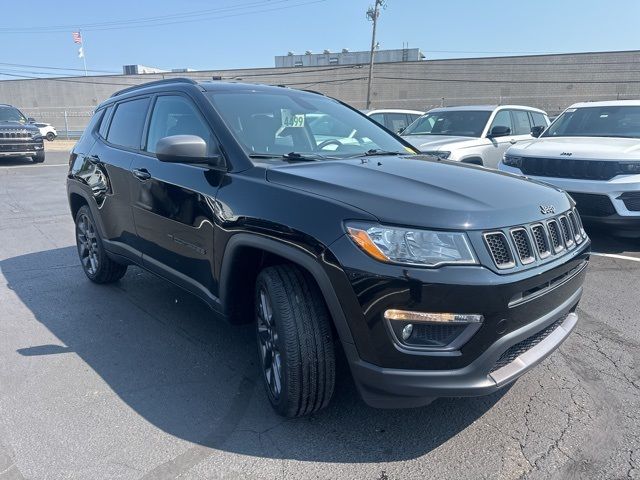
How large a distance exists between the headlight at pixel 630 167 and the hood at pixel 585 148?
7 cm

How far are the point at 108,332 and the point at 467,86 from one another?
4146 cm

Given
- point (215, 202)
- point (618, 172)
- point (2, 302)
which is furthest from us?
point (618, 172)

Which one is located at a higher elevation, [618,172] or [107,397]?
[618,172]

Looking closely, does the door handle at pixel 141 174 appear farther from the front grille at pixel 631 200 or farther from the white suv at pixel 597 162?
the front grille at pixel 631 200

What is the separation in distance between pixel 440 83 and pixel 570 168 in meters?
38.3

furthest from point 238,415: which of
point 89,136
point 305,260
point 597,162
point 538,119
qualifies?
point 538,119

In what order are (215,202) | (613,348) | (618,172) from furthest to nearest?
(618,172) → (613,348) → (215,202)

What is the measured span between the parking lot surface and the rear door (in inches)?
24.2

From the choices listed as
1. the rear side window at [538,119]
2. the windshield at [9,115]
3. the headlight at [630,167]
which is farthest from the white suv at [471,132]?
the windshield at [9,115]

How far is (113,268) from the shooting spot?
4.90 metres

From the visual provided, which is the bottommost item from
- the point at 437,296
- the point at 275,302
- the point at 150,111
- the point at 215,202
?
the point at 275,302

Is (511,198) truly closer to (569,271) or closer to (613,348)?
(569,271)

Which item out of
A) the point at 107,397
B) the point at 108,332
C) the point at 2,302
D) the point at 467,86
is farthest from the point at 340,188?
the point at 467,86

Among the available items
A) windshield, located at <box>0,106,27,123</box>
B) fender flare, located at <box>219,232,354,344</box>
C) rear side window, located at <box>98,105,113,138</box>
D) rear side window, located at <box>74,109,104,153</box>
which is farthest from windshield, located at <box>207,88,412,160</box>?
windshield, located at <box>0,106,27,123</box>
